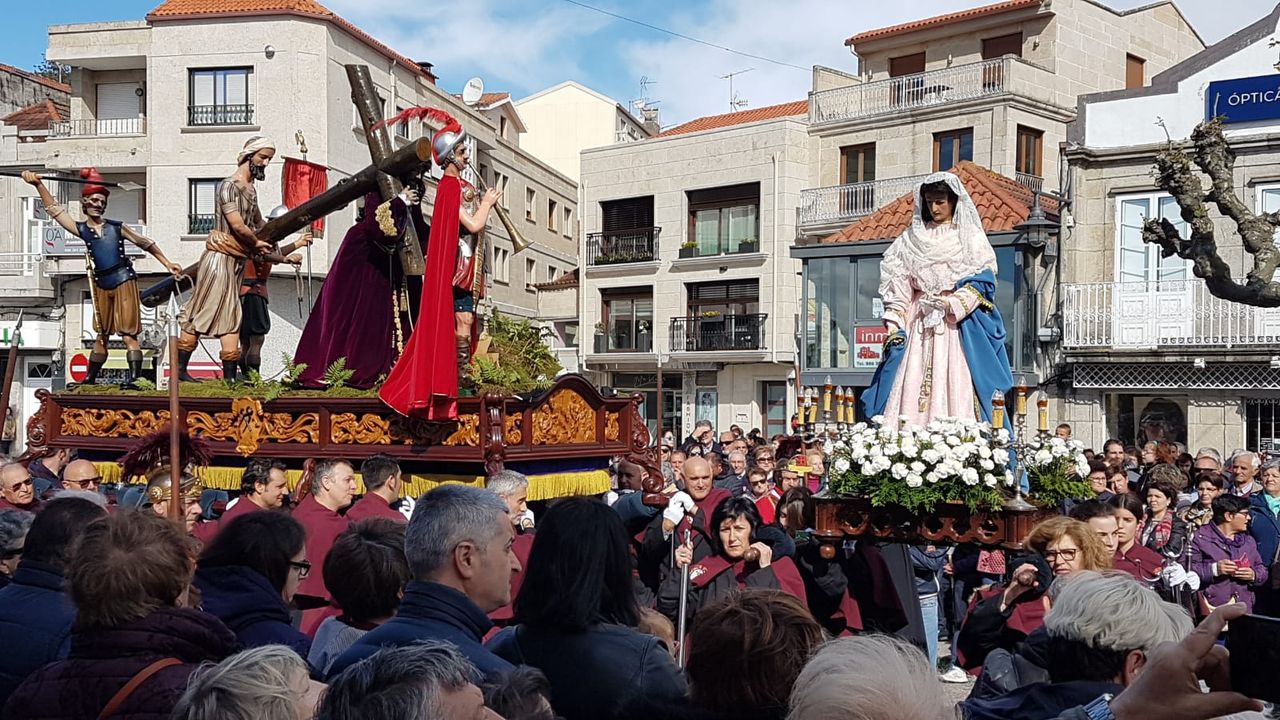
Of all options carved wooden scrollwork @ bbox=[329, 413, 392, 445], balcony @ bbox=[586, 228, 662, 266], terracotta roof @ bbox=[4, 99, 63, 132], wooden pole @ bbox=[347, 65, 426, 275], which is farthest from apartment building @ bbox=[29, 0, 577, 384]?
carved wooden scrollwork @ bbox=[329, 413, 392, 445]

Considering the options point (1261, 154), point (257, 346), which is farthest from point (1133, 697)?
point (1261, 154)

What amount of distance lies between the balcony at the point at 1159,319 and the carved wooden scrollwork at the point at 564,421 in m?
14.1

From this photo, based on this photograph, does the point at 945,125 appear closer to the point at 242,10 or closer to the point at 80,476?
the point at 242,10

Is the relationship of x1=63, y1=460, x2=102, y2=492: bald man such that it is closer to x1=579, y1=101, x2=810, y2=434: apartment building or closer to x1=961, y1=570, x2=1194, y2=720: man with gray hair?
x1=961, y1=570, x2=1194, y2=720: man with gray hair

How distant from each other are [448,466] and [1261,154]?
650 inches

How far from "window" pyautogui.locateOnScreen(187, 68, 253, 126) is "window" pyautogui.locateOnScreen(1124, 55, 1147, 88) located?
21.6 metres

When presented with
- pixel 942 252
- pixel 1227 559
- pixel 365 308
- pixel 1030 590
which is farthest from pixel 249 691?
pixel 365 308

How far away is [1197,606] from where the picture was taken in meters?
7.24

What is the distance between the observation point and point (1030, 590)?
4.69m

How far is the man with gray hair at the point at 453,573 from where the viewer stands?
330cm

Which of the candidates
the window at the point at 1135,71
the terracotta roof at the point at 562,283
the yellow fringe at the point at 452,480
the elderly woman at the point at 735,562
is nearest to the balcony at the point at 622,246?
the terracotta roof at the point at 562,283

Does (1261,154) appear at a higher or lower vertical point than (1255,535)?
higher

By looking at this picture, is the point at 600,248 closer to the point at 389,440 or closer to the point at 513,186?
the point at 513,186

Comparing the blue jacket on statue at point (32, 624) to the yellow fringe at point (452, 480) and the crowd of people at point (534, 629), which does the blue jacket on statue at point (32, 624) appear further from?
the yellow fringe at point (452, 480)
